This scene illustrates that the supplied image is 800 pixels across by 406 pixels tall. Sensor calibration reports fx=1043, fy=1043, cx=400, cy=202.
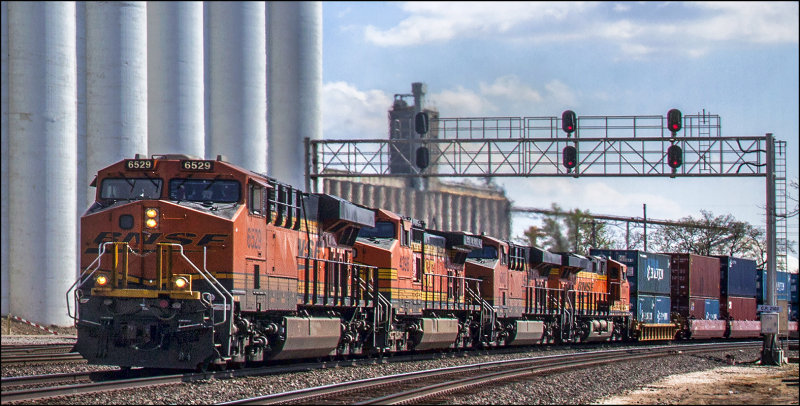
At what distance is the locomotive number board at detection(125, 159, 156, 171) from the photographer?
18000 mm

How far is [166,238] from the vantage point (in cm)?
1761

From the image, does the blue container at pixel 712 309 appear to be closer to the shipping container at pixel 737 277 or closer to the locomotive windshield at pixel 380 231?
the shipping container at pixel 737 277

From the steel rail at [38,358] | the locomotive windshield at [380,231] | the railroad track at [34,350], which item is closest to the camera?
the steel rail at [38,358]

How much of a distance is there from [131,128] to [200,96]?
5.20m

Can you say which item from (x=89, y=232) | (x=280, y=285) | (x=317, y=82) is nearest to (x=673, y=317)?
(x=317, y=82)

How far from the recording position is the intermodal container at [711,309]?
4706 cm

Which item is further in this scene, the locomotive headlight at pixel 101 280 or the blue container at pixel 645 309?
the blue container at pixel 645 309

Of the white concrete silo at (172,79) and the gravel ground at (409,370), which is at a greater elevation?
the white concrete silo at (172,79)

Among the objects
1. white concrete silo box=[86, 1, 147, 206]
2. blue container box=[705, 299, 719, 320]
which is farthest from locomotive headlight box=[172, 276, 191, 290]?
blue container box=[705, 299, 719, 320]

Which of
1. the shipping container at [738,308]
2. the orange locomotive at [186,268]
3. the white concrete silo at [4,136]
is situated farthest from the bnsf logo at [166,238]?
the shipping container at [738,308]

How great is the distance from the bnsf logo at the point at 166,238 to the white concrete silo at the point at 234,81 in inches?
1228

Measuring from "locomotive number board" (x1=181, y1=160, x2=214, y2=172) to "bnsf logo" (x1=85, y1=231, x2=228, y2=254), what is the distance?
1.18 metres

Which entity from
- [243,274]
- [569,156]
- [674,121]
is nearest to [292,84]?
[569,156]

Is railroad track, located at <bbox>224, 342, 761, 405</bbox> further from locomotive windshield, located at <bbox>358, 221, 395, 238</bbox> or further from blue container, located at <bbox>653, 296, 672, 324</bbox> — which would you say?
blue container, located at <bbox>653, 296, 672, 324</bbox>
